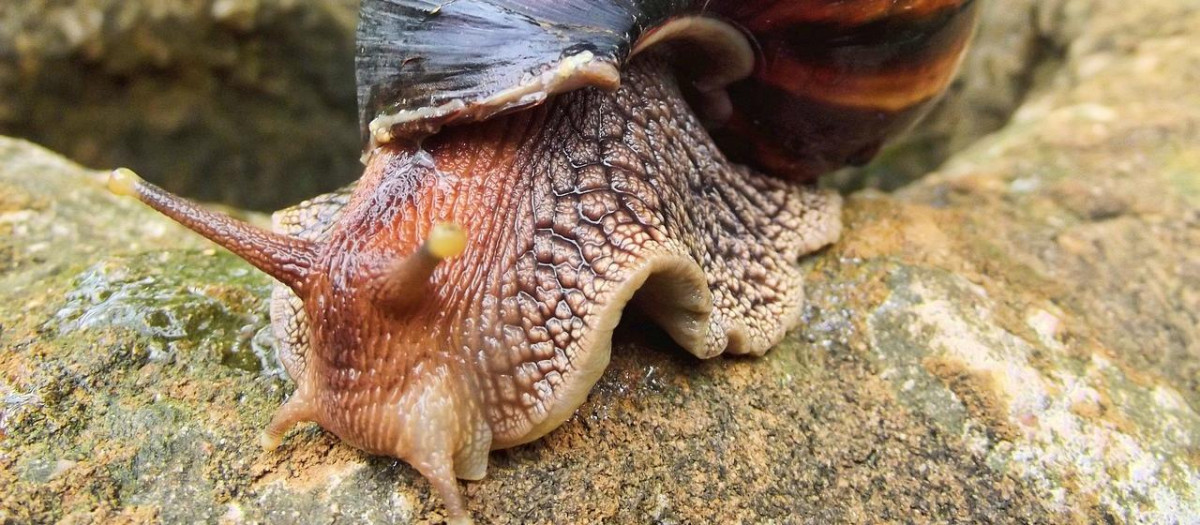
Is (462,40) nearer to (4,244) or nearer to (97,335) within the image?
(97,335)

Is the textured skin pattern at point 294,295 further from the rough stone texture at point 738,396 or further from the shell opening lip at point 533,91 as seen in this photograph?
the shell opening lip at point 533,91

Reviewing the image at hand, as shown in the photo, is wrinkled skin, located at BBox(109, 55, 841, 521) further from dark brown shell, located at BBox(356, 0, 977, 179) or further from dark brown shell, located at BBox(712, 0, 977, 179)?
dark brown shell, located at BBox(712, 0, 977, 179)

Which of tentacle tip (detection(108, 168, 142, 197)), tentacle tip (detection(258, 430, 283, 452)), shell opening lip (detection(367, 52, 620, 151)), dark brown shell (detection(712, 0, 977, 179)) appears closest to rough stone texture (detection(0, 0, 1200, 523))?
tentacle tip (detection(258, 430, 283, 452))

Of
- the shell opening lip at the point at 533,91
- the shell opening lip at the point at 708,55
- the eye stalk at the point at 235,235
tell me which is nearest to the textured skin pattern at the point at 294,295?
the eye stalk at the point at 235,235

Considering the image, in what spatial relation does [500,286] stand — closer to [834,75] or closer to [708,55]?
[708,55]

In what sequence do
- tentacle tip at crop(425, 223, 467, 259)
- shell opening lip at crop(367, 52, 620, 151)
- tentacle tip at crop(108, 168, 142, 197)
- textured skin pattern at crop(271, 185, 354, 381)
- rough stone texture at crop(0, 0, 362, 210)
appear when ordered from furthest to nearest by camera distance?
rough stone texture at crop(0, 0, 362, 210)
textured skin pattern at crop(271, 185, 354, 381)
shell opening lip at crop(367, 52, 620, 151)
tentacle tip at crop(108, 168, 142, 197)
tentacle tip at crop(425, 223, 467, 259)

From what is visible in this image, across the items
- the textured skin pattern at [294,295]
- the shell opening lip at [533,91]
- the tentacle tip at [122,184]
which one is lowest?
the textured skin pattern at [294,295]
